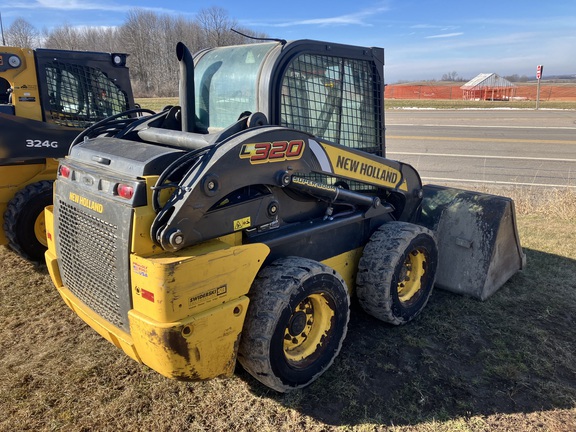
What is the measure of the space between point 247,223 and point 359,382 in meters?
1.42

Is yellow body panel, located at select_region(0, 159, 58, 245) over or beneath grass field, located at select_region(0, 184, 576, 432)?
over

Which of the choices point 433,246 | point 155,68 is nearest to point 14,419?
point 433,246

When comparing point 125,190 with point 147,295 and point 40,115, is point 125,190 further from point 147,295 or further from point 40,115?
point 40,115

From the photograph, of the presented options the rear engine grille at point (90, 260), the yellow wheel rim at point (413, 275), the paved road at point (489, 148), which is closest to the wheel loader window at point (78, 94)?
the rear engine grille at point (90, 260)

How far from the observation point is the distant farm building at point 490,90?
41438mm

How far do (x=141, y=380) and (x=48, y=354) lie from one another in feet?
3.03

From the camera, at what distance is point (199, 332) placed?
2.62m

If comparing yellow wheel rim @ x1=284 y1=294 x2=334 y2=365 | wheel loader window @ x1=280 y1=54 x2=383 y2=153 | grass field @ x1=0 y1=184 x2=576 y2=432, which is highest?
wheel loader window @ x1=280 y1=54 x2=383 y2=153

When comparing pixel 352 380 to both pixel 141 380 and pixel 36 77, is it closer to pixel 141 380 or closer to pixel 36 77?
pixel 141 380

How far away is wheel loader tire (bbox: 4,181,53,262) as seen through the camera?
5277mm

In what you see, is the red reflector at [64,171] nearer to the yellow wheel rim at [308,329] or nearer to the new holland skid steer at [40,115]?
the yellow wheel rim at [308,329]

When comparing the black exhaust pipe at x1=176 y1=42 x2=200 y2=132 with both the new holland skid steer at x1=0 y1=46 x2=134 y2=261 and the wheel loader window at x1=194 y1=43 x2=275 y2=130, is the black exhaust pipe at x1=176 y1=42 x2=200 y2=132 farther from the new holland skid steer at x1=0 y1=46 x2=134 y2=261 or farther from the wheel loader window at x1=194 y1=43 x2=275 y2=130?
the new holland skid steer at x1=0 y1=46 x2=134 y2=261

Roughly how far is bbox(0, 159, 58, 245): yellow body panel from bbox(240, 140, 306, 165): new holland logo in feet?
12.2

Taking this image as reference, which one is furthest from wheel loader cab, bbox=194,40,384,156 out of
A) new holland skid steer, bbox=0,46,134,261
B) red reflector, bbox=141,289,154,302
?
new holland skid steer, bbox=0,46,134,261
